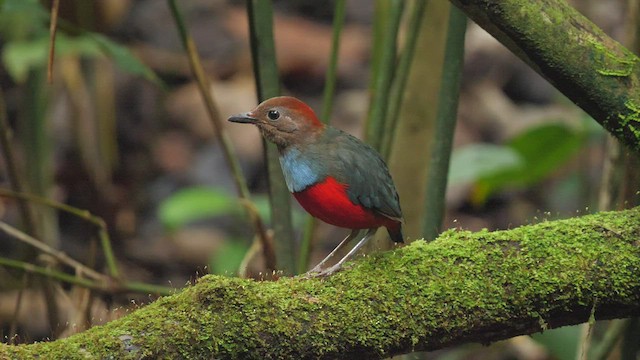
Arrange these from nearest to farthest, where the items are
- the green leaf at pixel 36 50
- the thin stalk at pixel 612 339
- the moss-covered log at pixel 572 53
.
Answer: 1. the moss-covered log at pixel 572 53
2. the thin stalk at pixel 612 339
3. the green leaf at pixel 36 50

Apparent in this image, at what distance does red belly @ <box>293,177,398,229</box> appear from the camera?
9.32ft

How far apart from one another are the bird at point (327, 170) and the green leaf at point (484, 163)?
187 cm

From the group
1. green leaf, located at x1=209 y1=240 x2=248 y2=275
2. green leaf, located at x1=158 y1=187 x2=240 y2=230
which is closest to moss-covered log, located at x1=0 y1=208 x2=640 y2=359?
green leaf, located at x1=158 y1=187 x2=240 y2=230

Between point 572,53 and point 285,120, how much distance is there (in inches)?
36.6

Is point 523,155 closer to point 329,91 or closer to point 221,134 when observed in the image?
point 329,91

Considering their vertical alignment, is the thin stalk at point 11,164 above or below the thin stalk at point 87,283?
above

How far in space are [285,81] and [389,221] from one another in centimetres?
552

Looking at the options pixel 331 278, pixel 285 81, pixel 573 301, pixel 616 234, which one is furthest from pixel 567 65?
pixel 285 81

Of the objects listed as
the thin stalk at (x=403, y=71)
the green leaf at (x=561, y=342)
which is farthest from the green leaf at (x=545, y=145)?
the thin stalk at (x=403, y=71)

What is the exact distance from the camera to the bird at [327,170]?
9.36ft

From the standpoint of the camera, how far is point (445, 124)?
3.38 m

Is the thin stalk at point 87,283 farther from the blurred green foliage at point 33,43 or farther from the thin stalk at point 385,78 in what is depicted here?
the thin stalk at point 385,78

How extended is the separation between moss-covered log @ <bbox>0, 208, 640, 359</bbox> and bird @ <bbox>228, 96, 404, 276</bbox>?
0.83 ft

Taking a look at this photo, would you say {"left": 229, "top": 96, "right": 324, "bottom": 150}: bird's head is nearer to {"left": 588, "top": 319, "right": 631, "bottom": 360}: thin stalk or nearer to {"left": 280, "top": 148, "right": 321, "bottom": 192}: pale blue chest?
{"left": 280, "top": 148, "right": 321, "bottom": 192}: pale blue chest
